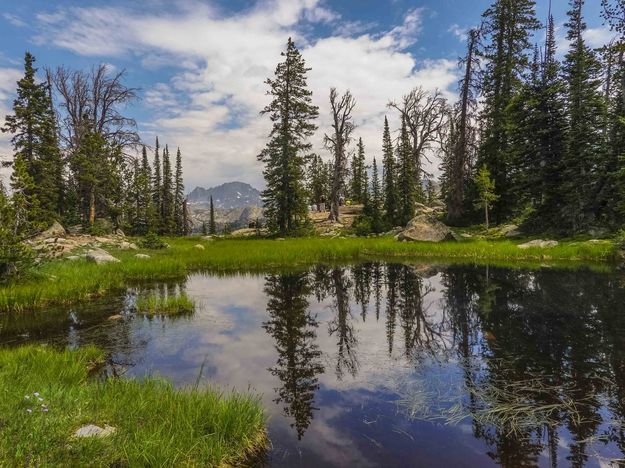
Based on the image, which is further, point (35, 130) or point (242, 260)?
Result: point (35, 130)

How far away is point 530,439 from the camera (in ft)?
15.0

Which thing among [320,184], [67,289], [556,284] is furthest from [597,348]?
[320,184]

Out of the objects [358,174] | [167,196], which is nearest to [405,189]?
[358,174]

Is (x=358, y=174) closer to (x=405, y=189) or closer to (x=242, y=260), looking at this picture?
(x=405, y=189)

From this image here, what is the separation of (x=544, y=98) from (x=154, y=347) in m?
32.2

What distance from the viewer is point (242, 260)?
21344mm

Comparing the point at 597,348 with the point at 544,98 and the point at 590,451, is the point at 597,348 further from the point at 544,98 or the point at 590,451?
the point at 544,98

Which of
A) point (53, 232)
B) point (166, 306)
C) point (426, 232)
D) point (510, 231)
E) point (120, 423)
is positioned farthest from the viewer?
point (510, 231)

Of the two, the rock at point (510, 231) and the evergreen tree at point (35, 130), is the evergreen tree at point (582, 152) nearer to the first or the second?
the rock at point (510, 231)

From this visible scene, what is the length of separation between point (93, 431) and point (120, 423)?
1.26 ft

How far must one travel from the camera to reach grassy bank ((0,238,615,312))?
12.1 m

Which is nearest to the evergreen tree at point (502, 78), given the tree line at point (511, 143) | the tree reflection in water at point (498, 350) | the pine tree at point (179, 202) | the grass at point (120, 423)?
the tree line at point (511, 143)

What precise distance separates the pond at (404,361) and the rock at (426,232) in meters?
13.8

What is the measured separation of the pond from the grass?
0.62m
